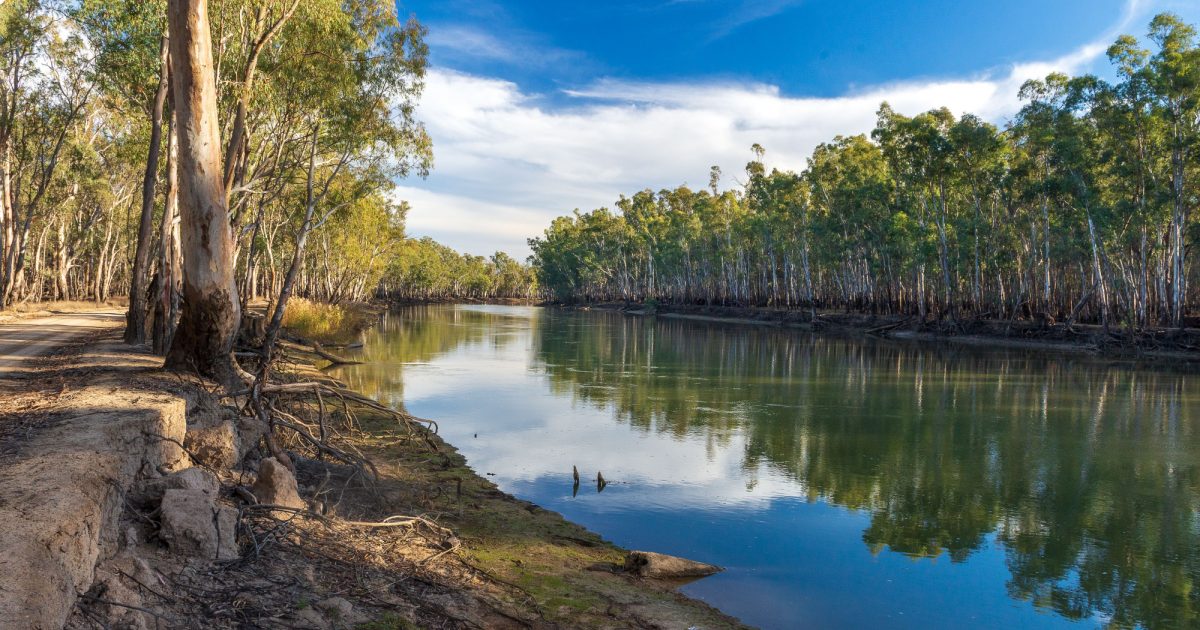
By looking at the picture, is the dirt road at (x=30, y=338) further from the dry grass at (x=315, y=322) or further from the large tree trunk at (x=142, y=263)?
the dry grass at (x=315, y=322)

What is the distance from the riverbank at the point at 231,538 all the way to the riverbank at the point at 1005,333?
33623 millimetres

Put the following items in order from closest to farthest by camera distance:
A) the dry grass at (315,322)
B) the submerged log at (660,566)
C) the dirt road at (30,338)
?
the submerged log at (660,566), the dirt road at (30,338), the dry grass at (315,322)

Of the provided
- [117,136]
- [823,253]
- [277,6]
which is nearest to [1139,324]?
[823,253]

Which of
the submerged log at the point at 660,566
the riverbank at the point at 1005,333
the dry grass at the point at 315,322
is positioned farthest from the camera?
the riverbank at the point at 1005,333

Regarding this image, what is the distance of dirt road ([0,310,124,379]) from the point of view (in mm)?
11508

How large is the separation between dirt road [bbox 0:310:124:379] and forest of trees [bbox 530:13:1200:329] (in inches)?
1504

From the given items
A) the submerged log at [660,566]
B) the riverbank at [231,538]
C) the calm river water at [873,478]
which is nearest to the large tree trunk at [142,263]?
the riverbank at [231,538]

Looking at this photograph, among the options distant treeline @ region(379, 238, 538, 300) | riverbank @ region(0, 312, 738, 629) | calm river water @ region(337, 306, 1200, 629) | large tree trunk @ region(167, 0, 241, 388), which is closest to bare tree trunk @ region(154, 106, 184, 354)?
riverbank @ region(0, 312, 738, 629)

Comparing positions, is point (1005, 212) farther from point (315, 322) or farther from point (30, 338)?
point (30, 338)

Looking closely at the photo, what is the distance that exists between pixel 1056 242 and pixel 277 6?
44.3 metres

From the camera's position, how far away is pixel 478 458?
13242mm

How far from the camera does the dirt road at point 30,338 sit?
37.8 feet

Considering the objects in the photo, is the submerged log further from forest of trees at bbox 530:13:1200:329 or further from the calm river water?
forest of trees at bbox 530:13:1200:329

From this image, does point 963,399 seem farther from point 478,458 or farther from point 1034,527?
→ point 478,458
